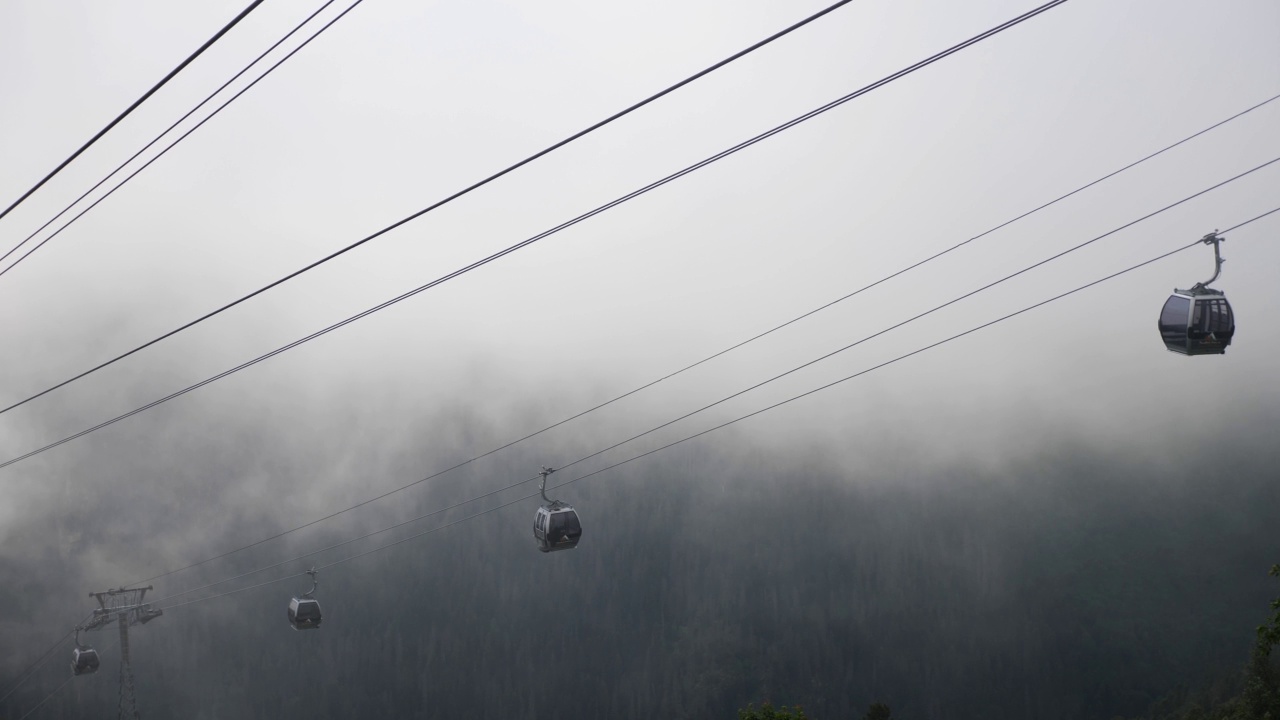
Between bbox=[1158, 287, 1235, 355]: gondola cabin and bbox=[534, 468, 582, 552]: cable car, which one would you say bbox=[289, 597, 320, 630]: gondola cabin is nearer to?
bbox=[534, 468, 582, 552]: cable car

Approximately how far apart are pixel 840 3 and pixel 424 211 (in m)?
5.34

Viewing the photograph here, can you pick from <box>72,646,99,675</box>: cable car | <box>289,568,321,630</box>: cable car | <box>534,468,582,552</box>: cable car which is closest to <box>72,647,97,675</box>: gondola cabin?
<box>72,646,99,675</box>: cable car

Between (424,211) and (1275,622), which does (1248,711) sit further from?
(424,211)

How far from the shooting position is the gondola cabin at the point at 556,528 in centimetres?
3145

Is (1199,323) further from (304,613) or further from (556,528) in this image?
(304,613)

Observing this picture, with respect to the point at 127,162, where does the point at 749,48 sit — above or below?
below

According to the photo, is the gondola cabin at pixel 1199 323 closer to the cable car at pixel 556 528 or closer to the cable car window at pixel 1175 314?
the cable car window at pixel 1175 314

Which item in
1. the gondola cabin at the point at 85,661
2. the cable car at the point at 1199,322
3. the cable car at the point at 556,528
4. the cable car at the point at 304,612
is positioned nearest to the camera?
the cable car at the point at 1199,322

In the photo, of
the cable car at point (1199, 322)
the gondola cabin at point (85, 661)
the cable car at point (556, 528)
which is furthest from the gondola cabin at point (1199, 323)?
the gondola cabin at point (85, 661)

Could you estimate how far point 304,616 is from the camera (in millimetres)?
43500

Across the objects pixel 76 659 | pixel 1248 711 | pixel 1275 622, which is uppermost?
pixel 76 659

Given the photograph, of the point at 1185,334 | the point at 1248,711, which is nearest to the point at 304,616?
the point at 1185,334

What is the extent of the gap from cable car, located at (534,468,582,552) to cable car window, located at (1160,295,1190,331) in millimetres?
19092

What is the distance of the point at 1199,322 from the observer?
68.9 feet
